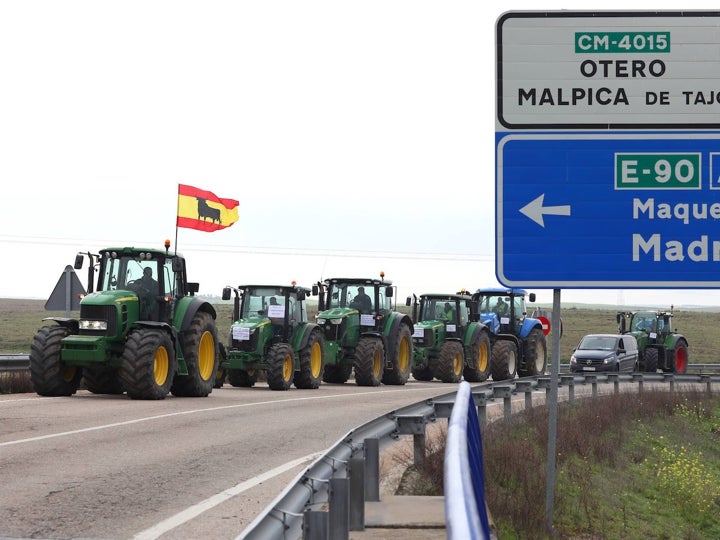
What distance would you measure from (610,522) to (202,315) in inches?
421

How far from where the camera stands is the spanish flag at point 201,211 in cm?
2534

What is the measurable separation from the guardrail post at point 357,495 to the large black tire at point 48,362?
12.3 metres

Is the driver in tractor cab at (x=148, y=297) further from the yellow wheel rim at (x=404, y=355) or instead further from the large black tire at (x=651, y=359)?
the large black tire at (x=651, y=359)

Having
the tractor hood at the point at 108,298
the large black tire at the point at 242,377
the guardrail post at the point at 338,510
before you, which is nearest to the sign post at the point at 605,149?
the guardrail post at the point at 338,510

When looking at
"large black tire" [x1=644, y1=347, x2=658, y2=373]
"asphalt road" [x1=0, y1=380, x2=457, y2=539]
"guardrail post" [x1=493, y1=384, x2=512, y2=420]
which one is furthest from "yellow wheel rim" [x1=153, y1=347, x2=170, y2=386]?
"large black tire" [x1=644, y1=347, x2=658, y2=373]

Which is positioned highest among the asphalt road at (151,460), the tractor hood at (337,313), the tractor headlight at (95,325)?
the tractor hood at (337,313)

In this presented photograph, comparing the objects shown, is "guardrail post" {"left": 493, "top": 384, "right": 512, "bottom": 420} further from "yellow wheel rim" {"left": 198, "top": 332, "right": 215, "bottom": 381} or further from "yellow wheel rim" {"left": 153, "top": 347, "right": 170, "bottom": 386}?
"yellow wheel rim" {"left": 198, "top": 332, "right": 215, "bottom": 381}

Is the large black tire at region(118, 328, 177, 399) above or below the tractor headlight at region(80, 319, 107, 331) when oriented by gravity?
below

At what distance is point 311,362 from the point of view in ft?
85.0

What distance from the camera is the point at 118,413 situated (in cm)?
1695

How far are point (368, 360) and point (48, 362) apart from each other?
9.41m

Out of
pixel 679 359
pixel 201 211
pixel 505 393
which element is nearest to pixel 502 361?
pixel 201 211

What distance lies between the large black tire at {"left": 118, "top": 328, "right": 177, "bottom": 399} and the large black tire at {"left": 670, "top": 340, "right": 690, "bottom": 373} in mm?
25515

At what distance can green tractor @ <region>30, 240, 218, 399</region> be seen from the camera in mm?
19609
